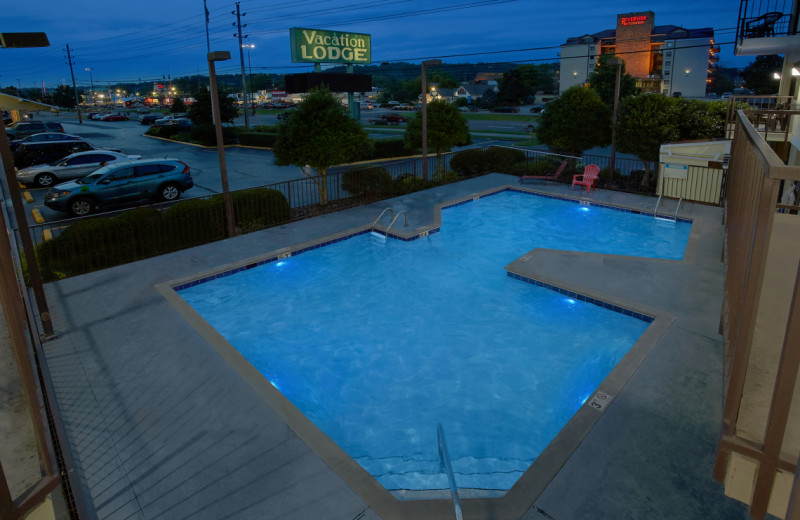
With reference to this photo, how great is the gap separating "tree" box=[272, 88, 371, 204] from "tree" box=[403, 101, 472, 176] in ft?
14.6

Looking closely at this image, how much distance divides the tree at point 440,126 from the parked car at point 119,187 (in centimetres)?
874

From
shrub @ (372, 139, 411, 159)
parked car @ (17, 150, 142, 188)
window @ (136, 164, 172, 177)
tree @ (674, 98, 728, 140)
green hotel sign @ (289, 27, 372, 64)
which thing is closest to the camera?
tree @ (674, 98, 728, 140)

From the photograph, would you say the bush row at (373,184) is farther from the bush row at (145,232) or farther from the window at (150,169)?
the window at (150,169)

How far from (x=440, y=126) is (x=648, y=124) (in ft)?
23.6

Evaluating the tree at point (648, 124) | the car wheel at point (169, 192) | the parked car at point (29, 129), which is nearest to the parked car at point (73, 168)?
the car wheel at point (169, 192)

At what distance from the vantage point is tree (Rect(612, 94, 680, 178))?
52.7 feet

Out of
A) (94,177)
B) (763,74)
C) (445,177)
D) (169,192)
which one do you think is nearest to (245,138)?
(169,192)

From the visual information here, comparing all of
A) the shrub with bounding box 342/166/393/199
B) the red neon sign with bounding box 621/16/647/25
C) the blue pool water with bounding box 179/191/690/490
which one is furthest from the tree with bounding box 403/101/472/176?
the red neon sign with bounding box 621/16/647/25

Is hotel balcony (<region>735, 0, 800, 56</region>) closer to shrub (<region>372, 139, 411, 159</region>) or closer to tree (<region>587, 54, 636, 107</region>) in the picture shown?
shrub (<region>372, 139, 411, 159</region>)

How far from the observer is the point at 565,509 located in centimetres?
446

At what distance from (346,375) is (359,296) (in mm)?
2650

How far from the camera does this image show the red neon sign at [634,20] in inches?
2808

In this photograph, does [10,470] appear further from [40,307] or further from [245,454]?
[40,307]

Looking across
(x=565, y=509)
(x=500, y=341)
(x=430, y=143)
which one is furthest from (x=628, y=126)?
(x=565, y=509)
